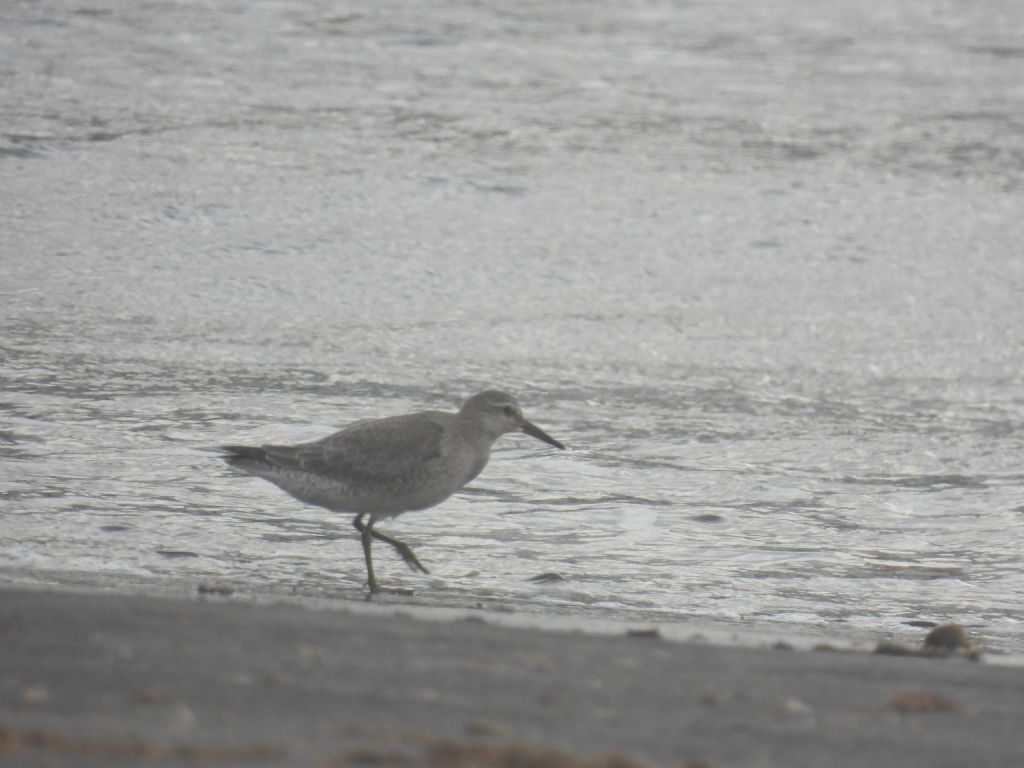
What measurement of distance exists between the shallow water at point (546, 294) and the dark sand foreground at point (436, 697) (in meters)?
1.23

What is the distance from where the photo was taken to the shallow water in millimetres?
6410

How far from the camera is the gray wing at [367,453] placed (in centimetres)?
632

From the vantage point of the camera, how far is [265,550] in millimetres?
6273

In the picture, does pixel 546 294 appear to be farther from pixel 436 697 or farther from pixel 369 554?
pixel 436 697

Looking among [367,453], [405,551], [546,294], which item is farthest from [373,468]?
[546,294]

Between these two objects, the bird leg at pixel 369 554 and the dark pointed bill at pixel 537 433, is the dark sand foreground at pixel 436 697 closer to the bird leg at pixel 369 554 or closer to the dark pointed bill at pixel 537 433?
the bird leg at pixel 369 554

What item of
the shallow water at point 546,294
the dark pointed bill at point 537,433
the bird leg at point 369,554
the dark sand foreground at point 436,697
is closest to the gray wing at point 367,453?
the bird leg at point 369,554

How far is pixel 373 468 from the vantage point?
6.34 metres

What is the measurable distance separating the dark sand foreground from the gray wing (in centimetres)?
180

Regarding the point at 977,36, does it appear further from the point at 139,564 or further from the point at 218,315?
the point at 139,564

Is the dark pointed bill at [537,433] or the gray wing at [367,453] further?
the dark pointed bill at [537,433]

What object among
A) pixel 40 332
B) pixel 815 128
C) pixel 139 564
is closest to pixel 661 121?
pixel 815 128

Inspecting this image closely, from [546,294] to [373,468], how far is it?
352cm

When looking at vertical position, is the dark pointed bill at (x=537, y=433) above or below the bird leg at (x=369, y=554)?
above
